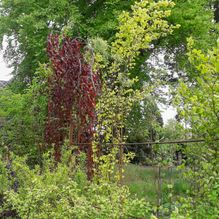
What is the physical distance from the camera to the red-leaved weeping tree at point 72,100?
529 centimetres

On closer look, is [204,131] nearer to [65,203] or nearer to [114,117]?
[65,203]

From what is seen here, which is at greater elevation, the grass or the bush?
the bush

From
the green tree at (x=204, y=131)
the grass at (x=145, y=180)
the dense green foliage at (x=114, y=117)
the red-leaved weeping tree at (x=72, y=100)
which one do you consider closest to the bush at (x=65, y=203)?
the dense green foliage at (x=114, y=117)

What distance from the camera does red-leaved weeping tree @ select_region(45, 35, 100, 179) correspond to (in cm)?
529

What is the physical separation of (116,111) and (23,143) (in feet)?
7.82

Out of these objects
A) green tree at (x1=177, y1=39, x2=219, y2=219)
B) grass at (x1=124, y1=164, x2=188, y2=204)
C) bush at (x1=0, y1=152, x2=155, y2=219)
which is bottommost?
grass at (x1=124, y1=164, x2=188, y2=204)

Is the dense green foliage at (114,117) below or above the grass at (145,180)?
above

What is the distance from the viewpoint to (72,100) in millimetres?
5406

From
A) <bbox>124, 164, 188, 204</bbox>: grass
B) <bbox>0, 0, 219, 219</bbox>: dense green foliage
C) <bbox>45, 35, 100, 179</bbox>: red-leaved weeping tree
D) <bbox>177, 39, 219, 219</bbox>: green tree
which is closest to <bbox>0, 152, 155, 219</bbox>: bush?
<bbox>0, 0, 219, 219</bbox>: dense green foliage

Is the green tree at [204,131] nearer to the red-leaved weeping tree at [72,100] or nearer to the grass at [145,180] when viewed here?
the red-leaved weeping tree at [72,100]

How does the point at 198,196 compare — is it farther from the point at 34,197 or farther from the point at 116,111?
the point at 116,111

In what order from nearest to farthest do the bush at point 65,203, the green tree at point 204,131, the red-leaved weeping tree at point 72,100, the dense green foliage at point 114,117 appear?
the green tree at point 204,131, the dense green foliage at point 114,117, the bush at point 65,203, the red-leaved weeping tree at point 72,100

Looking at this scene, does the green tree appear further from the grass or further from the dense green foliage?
the grass

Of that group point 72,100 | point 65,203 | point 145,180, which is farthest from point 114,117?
point 145,180
